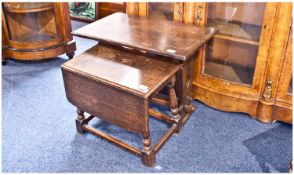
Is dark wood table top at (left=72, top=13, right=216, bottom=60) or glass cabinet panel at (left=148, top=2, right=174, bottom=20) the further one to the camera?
glass cabinet panel at (left=148, top=2, right=174, bottom=20)

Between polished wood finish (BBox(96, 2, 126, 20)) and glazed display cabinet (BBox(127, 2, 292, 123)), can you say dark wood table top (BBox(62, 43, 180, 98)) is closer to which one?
glazed display cabinet (BBox(127, 2, 292, 123))

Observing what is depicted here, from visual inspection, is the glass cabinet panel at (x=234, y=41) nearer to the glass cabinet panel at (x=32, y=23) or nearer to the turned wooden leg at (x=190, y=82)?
A: the turned wooden leg at (x=190, y=82)

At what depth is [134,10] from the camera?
216 cm

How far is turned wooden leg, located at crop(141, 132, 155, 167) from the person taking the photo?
5.69ft

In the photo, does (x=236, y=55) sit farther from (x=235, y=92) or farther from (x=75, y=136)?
(x=75, y=136)

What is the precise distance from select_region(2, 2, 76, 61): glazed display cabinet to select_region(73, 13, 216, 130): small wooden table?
33.1 inches

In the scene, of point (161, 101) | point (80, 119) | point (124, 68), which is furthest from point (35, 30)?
point (124, 68)

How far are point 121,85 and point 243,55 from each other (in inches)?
34.5

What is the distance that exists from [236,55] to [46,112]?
134cm

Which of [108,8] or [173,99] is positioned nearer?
[173,99]

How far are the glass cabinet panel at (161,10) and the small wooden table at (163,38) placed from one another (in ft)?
0.28

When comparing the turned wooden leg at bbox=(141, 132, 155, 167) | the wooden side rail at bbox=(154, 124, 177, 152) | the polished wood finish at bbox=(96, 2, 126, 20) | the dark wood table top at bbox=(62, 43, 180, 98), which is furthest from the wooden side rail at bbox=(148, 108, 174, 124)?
the polished wood finish at bbox=(96, 2, 126, 20)

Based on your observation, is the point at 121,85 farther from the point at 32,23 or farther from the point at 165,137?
the point at 32,23

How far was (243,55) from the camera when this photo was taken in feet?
6.61
